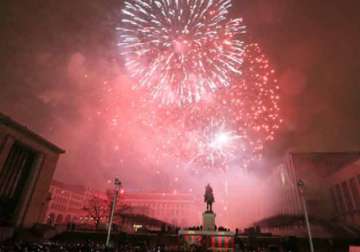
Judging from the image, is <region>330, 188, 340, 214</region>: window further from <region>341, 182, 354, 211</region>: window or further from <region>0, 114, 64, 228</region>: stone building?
<region>0, 114, 64, 228</region>: stone building

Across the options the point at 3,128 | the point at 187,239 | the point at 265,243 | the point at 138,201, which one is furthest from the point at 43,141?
the point at 138,201

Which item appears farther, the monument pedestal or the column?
the column

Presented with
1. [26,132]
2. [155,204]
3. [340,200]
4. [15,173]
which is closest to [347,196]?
[340,200]

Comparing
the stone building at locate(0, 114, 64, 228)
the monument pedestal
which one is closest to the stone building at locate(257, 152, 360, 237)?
the monument pedestal

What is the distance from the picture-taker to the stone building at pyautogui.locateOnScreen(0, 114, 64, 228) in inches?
1310

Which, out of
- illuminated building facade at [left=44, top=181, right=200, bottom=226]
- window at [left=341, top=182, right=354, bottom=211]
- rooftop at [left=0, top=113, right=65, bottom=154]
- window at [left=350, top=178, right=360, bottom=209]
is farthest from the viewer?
illuminated building facade at [left=44, top=181, right=200, bottom=226]

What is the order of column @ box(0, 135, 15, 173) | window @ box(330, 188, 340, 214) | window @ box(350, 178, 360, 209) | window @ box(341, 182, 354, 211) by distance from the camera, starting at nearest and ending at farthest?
column @ box(0, 135, 15, 173)
window @ box(350, 178, 360, 209)
window @ box(341, 182, 354, 211)
window @ box(330, 188, 340, 214)

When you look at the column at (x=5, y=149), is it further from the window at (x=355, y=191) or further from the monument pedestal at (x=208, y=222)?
the window at (x=355, y=191)

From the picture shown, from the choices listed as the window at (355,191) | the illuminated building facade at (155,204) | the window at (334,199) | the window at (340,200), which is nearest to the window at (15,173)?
the window at (355,191)

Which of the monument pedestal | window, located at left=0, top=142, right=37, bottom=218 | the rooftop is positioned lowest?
the monument pedestal

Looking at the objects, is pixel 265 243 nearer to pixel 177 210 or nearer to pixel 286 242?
pixel 286 242

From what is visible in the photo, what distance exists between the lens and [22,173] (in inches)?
1476

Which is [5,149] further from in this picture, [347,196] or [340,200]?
[340,200]

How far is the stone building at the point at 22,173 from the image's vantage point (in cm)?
3328
